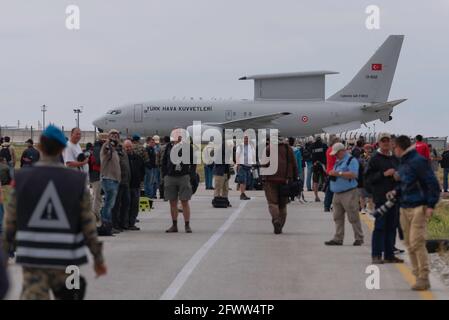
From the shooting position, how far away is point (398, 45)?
70.2m

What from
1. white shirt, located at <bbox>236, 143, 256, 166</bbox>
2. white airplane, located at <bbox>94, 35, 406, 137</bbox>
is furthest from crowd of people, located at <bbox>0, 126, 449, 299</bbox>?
white airplane, located at <bbox>94, 35, 406, 137</bbox>

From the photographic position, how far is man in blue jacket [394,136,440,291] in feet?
39.4

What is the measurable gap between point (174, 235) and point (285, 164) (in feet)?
7.60

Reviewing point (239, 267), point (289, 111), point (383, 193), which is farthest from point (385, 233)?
point (289, 111)

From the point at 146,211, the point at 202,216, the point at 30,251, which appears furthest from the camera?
the point at 146,211

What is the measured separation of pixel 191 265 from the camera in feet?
46.6

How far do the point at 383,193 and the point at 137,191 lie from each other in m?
7.28

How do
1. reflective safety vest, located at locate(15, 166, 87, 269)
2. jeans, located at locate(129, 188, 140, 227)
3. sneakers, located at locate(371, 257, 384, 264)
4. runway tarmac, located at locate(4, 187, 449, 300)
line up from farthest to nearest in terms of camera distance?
1. jeans, located at locate(129, 188, 140, 227)
2. sneakers, located at locate(371, 257, 384, 264)
3. runway tarmac, located at locate(4, 187, 449, 300)
4. reflective safety vest, located at locate(15, 166, 87, 269)

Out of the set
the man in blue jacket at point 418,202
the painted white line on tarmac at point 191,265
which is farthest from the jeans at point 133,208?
the man in blue jacket at point 418,202

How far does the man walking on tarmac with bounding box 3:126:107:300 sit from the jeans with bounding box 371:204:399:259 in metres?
6.94

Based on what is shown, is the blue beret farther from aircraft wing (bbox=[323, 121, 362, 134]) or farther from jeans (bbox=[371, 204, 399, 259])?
aircraft wing (bbox=[323, 121, 362, 134])

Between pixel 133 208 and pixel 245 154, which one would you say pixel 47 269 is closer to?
pixel 133 208
